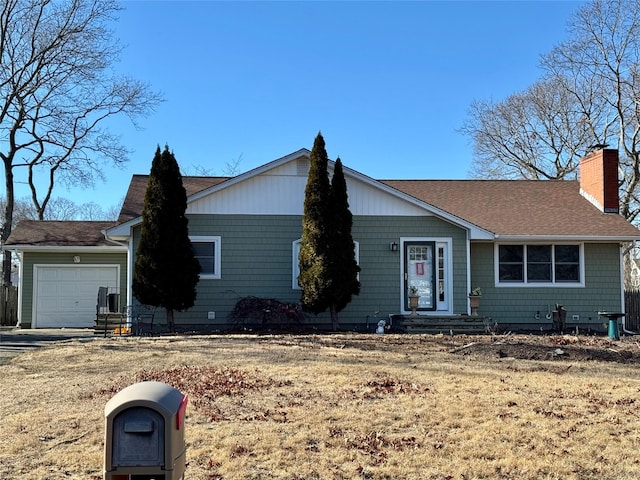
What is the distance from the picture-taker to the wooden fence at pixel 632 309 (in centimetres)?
1833

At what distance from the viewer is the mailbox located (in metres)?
3.83

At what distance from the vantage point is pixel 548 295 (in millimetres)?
17328

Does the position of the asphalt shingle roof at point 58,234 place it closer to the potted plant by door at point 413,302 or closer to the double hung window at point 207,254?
the double hung window at point 207,254

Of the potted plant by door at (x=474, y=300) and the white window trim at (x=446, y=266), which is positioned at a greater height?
the white window trim at (x=446, y=266)

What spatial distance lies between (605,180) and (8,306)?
65.5 ft

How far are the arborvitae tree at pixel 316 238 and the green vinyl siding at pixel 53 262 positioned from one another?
7136 millimetres

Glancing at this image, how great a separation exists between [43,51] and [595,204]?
21.6 m

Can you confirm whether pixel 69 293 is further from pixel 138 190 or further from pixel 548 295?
pixel 548 295

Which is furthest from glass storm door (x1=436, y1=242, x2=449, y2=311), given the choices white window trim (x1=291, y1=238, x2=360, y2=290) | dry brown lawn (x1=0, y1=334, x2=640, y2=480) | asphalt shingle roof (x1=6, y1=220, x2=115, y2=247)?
asphalt shingle roof (x1=6, y1=220, x2=115, y2=247)

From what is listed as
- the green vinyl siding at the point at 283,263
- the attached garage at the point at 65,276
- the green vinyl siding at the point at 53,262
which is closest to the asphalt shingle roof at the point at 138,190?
the attached garage at the point at 65,276

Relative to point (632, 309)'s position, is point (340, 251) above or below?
above

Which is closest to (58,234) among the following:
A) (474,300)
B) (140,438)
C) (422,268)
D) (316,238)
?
(316,238)

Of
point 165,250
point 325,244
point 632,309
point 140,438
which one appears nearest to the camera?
point 140,438

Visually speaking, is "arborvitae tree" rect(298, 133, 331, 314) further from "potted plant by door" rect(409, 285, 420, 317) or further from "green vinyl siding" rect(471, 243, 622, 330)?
"green vinyl siding" rect(471, 243, 622, 330)
